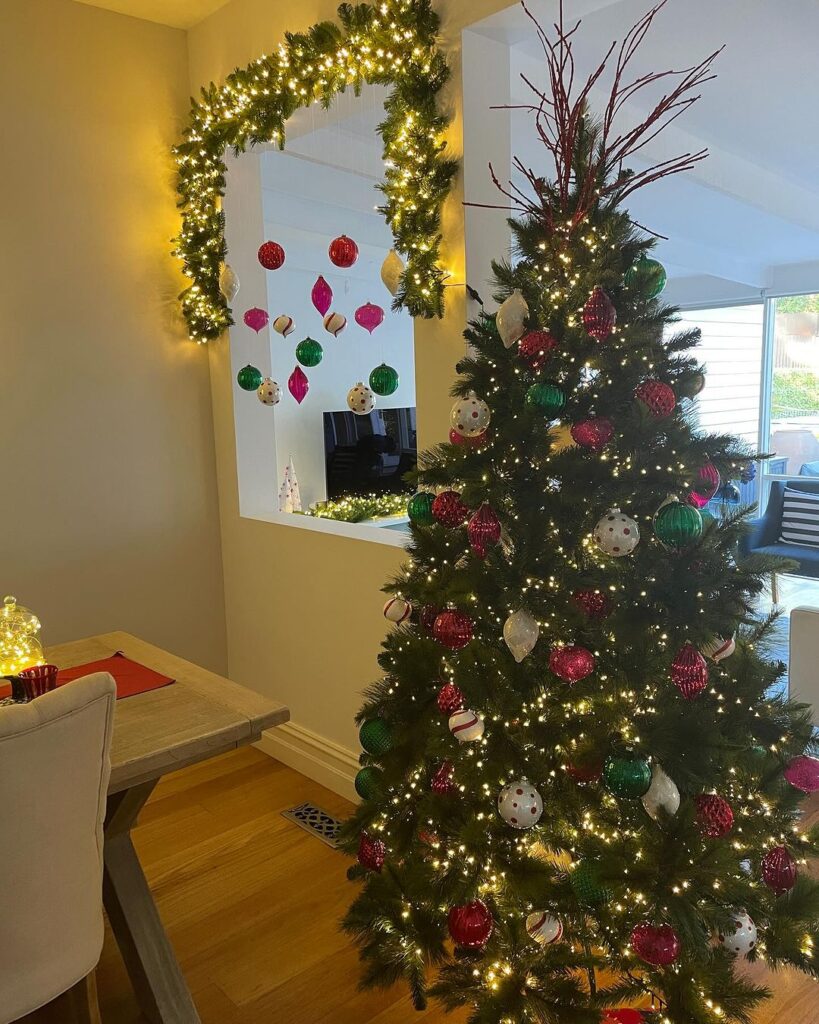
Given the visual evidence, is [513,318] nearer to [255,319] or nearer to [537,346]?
[537,346]

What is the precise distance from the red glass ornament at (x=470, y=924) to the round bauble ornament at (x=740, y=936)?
43 centimetres

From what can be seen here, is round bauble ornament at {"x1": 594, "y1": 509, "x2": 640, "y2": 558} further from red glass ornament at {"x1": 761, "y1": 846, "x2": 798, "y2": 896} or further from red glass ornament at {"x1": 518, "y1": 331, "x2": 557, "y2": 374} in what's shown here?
red glass ornament at {"x1": 761, "y1": 846, "x2": 798, "y2": 896}

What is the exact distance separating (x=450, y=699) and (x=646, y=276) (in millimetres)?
903

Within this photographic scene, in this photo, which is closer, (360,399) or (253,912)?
(253,912)

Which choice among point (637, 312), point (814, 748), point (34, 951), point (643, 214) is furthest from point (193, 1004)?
point (643, 214)

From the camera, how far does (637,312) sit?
1.51 meters

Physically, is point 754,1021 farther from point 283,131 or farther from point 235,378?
point 283,131

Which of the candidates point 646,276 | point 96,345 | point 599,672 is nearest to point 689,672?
point 599,672

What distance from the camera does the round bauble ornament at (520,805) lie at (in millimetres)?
1457

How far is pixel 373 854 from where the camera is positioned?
180 centimetres

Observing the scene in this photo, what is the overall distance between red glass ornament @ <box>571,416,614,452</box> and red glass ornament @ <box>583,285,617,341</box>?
16 cm

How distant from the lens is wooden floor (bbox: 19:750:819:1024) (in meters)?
1.92

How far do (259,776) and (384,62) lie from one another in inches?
97.8

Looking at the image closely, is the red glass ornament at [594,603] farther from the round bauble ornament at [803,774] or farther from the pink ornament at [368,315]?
the pink ornament at [368,315]
